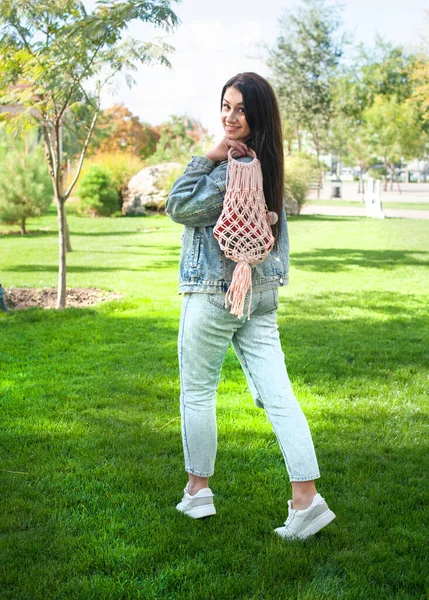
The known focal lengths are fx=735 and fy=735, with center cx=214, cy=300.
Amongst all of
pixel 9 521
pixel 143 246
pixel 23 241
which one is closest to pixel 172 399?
pixel 9 521

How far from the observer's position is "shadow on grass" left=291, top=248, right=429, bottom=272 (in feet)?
38.0

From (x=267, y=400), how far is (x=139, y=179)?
910 inches

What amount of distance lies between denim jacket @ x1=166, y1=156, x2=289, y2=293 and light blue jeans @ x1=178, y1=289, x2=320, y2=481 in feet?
0.17

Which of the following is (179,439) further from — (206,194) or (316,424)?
(206,194)

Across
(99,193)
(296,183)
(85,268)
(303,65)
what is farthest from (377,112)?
(85,268)

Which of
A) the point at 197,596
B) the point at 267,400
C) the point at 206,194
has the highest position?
the point at 206,194

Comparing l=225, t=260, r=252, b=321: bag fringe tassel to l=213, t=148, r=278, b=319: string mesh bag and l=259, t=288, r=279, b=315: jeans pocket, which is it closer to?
l=213, t=148, r=278, b=319: string mesh bag

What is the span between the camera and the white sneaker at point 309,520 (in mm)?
2766

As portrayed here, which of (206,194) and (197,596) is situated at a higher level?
(206,194)

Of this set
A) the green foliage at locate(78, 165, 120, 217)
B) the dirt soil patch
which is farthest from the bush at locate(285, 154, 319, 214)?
the dirt soil patch

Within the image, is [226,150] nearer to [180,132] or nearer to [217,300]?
[217,300]

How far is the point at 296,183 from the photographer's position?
25.1 m

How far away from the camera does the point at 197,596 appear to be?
2432mm

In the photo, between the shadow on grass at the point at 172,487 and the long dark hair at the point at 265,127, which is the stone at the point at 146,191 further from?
the long dark hair at the point at 265,127
